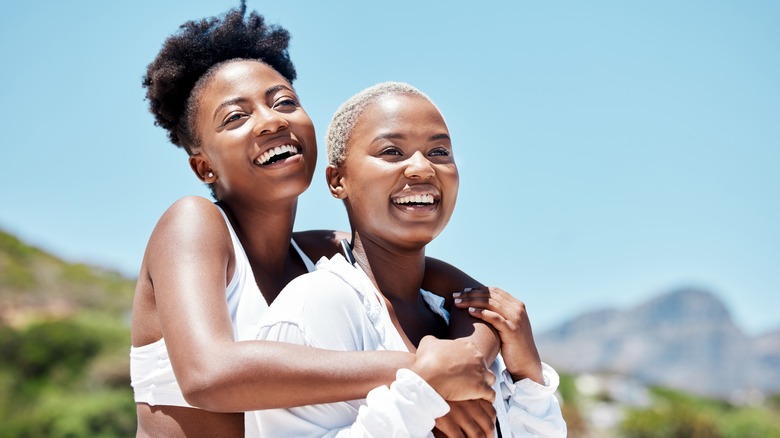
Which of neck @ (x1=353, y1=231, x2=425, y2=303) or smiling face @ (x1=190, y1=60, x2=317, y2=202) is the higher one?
smiling face @ (x1=190, y1=60, x2=317, y2=202)

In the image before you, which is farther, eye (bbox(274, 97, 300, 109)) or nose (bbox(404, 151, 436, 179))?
eye (bbox(274, 97, 300, 109))

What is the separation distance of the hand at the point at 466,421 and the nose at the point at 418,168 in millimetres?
742

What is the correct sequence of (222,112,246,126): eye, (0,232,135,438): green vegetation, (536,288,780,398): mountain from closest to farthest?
1. (222,112,246,126): eye
2. (0,232,135,438): green vegetation
3. (536,288,780,398): mountain

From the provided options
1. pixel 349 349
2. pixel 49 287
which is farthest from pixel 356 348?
pixel 49 287

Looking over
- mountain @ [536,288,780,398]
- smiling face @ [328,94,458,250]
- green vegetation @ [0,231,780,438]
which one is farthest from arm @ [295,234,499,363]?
mountain @ [536,288,780,398]

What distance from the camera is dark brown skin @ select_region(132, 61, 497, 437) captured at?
98.4 inches

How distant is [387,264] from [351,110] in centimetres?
55

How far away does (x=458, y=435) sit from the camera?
105 inches

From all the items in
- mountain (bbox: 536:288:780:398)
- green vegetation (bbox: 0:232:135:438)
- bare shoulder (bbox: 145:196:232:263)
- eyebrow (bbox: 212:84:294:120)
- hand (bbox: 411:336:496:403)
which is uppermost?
mountain (bbox: 536:288:780:398)

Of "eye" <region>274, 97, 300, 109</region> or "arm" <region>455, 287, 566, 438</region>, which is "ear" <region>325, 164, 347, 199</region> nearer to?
"eye" <region>274, 97, 300, 109</region>

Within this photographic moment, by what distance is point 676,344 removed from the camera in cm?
17000

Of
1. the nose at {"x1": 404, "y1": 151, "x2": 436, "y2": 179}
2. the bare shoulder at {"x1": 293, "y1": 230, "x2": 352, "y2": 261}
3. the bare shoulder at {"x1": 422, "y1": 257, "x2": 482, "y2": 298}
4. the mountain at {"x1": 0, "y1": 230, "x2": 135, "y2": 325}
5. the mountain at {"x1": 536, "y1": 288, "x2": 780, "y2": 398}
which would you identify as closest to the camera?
the nose at {"x1": 404, "y1": 151, "x2": 436, "y2": 179}

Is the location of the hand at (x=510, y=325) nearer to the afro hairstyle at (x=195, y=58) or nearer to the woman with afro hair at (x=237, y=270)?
the woman with afro hair at (x=237, y=270)

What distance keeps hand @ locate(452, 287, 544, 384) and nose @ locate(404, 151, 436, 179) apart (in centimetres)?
48
